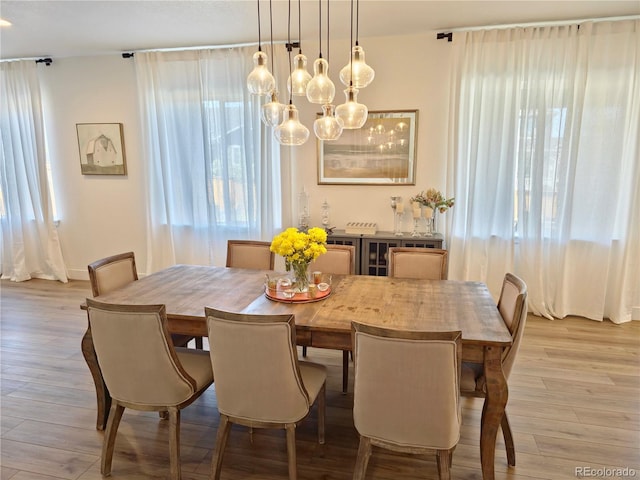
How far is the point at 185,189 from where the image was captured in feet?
14.9

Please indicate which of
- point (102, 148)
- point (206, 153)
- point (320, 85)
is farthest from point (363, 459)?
point (102, 148)

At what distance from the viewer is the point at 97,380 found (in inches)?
85.5

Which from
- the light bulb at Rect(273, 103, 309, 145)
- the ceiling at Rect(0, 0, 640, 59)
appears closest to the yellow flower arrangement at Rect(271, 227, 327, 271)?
the light bulb at Rect(273, 103, 309, 145)

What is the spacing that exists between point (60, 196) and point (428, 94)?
183 inches

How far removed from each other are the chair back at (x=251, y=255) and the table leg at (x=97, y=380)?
1218mm

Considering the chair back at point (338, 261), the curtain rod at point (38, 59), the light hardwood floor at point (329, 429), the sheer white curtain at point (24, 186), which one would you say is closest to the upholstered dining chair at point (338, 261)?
the chair back at point (338, 261)

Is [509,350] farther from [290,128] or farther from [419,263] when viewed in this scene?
[290,128]

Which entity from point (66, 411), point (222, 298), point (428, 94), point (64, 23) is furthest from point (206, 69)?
point (66, 411)

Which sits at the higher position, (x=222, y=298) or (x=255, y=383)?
(x=222, y=298)

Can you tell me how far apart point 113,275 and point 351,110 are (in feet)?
5.87

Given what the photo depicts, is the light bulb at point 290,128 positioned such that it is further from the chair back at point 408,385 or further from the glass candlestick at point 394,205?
the glass candlestick at point 394,205

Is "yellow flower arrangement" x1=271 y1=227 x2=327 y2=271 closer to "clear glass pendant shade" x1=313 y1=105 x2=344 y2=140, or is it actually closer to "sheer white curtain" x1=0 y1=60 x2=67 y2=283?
"clear glass pendant shade" x1=313 y1=105 x2=344 y2=140

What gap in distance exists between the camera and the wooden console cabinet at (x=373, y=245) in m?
3.81

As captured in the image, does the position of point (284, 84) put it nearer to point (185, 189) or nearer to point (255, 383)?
point (185, 189)
